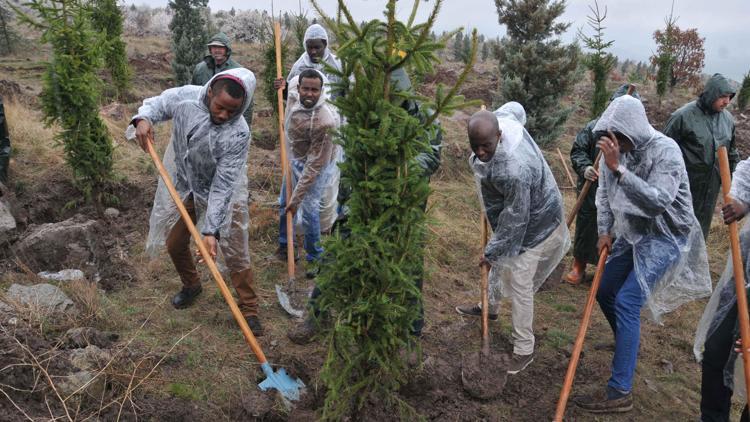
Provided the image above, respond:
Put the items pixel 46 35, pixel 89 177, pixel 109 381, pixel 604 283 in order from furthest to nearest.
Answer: pixel 89 177 → pixel 46 35 → pixel 604 283 → pixel 109 381

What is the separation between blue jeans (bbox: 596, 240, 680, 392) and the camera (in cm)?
323

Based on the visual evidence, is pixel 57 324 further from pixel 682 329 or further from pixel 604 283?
pixel 682 329

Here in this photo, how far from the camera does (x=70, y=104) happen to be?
5332mm

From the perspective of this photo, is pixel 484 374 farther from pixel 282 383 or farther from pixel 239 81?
pixel 239 81

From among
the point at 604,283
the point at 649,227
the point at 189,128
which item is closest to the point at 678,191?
the point at 649,227

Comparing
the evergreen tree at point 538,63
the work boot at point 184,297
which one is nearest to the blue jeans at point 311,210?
the work boot at point 184,297

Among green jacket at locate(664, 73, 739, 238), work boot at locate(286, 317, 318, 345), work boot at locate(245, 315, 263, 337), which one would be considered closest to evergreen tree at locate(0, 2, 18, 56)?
work boot at locate(245, 315, 263, 337)

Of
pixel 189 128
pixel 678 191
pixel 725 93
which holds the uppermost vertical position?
pixel 725 93

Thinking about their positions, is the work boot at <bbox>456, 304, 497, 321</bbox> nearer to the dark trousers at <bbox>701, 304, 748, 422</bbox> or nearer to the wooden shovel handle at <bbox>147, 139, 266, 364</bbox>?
the dark trousers at <bbox>701, 304, 748, 422</bbox>

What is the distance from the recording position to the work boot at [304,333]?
390 centimetres

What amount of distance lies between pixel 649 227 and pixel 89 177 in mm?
5513

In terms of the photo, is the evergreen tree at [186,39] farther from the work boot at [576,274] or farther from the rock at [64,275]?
the work boot at [576,274]

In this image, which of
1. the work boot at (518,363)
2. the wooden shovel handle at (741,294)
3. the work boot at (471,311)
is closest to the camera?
the wooden shovel handle at (741,294)

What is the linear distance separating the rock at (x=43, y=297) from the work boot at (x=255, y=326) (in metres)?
1.29
